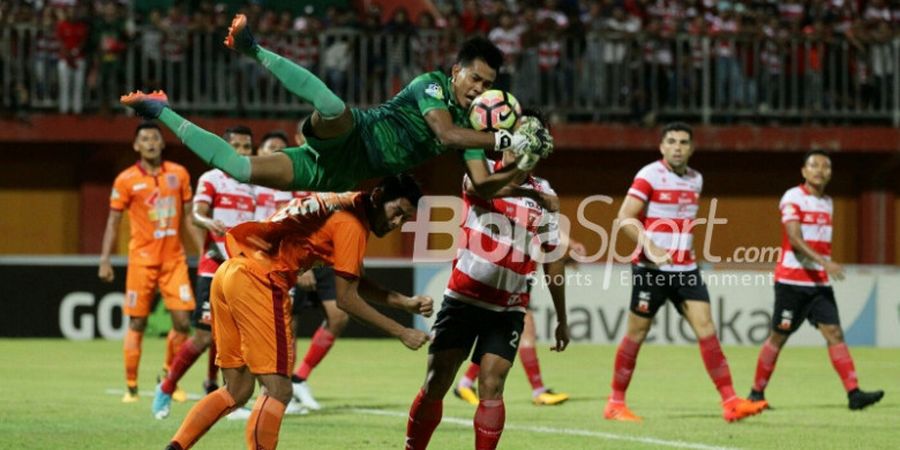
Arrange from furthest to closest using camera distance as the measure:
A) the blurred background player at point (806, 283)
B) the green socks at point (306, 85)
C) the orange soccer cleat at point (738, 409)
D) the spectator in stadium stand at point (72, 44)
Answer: the spectator in stadium stand at point (72, 44)
the blurred background player at point (806, 283)
the orange soccer cleat at point (738, 409)
the green socks at point (306, 85)

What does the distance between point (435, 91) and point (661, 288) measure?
4.57 metres

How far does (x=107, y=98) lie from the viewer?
24094 mm

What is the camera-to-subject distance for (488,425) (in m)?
9.04

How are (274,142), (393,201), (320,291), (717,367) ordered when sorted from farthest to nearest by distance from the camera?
(320,291) < (274,142) < (717,367) < (393,201)

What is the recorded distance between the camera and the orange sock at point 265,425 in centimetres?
829

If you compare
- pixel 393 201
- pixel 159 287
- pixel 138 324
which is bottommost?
pixel 138 324

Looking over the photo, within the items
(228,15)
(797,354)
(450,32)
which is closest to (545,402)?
(797,354)

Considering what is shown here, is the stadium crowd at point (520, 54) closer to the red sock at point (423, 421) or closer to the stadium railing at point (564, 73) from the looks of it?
the stadium railing at point (564, 73)

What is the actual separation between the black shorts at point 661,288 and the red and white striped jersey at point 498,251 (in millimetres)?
2873

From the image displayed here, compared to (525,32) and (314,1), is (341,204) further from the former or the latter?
(314,1)

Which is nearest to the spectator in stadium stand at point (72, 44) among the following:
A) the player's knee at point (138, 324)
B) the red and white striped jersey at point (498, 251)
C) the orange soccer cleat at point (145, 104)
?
the player's knee at point (138, 324)

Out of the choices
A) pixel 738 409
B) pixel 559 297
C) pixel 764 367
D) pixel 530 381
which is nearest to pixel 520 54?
pixel 530 381

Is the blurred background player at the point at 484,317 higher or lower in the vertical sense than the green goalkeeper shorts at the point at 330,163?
lower

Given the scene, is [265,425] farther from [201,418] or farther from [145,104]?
[145,104]
